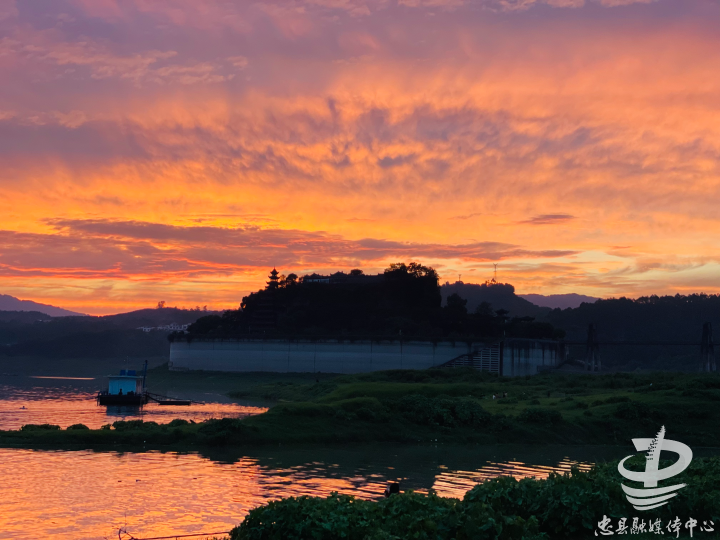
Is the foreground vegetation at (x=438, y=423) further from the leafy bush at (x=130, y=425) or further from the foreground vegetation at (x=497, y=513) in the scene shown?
the foreground vegetation at (x=497, y=513)

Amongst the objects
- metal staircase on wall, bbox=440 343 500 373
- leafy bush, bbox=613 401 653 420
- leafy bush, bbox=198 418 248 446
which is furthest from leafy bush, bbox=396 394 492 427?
metal staircase on wall, bbox=440 343 500 373

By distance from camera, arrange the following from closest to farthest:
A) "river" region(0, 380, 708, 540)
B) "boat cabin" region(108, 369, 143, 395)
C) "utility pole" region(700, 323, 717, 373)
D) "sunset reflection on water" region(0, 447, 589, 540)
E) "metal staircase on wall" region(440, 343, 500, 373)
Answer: "sunset reflection on water" region(0, 447, 589, 540) → "river" region(0, 380, 708, 540) → "boat cabin" region(108, 369, 143, 395) → "metal staircase on wall" region(440, 343, 500, 373) → "utility pole" region(700, 323, 717, 373)

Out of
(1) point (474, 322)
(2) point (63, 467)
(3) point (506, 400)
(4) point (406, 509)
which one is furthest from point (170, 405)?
(1) point (474, 322)

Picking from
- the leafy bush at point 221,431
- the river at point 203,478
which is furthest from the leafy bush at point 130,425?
the river at point 203,478

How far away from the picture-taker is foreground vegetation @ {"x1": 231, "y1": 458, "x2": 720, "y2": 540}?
17766 millimetres

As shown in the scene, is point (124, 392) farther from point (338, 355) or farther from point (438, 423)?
point (338, 355)

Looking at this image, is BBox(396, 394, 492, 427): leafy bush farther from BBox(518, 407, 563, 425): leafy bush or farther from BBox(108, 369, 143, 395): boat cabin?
BBox(108, 369, 143, 395): boat cabin

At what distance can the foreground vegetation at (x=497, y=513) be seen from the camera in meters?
17.8

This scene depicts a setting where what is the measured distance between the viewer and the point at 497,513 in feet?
61.1

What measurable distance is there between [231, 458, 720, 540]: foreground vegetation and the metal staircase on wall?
122 metres

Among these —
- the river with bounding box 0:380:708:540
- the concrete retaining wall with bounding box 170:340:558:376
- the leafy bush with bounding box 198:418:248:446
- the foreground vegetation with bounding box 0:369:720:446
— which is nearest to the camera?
the river with bounding box 0:380:708:540

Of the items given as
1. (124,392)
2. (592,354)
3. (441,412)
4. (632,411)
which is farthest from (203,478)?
(592,354)

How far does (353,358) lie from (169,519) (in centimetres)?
13532

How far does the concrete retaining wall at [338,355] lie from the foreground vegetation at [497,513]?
125166mm
